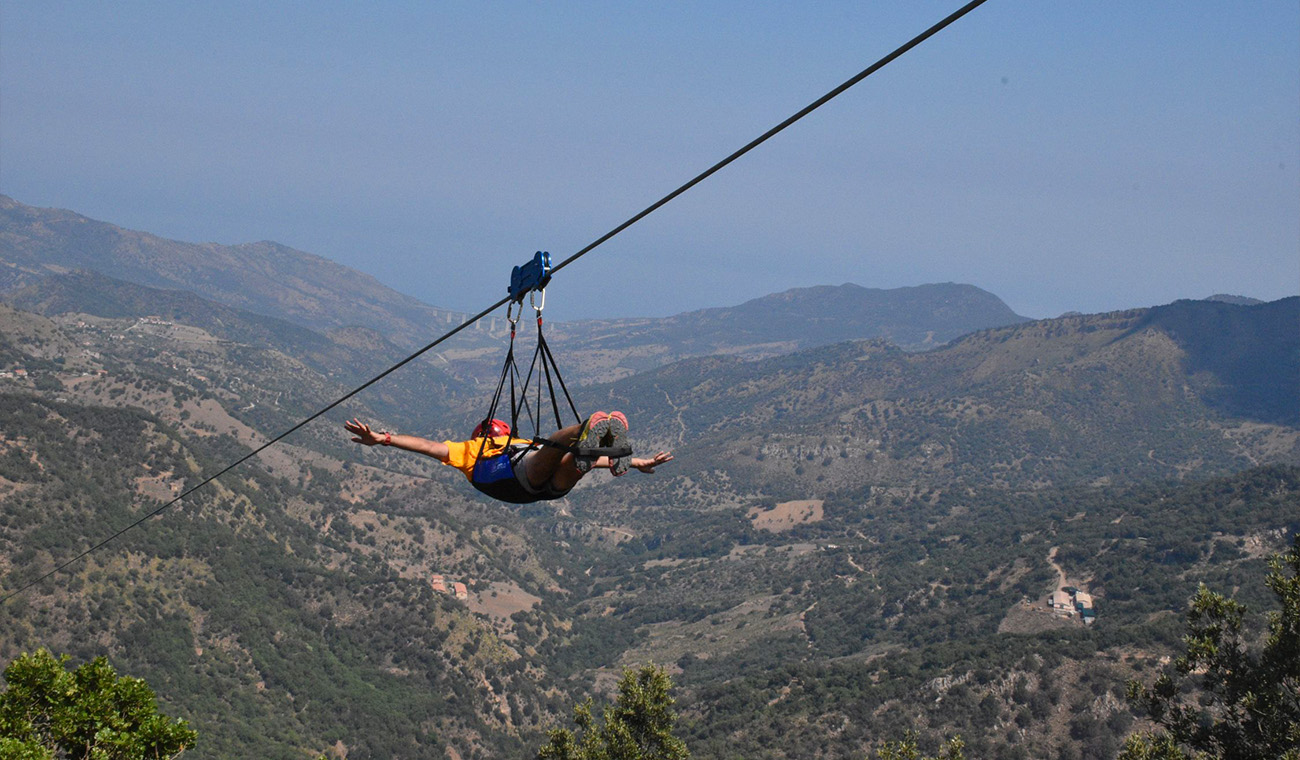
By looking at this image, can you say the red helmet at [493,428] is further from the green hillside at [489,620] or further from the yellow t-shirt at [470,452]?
the green hillside at [489,620]

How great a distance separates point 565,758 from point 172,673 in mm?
65937

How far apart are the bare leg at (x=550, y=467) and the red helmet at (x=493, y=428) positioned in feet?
3.73

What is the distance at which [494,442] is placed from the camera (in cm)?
1366

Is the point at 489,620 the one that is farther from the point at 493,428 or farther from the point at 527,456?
the point at 527,456

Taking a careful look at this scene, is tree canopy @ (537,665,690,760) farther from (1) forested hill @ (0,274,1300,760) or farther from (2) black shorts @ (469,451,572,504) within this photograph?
(1) forested hill @ (0,274,1300,760)

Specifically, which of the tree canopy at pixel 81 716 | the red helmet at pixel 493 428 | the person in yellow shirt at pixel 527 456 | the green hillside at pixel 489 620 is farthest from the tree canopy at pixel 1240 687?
the green hillside at pixel 489 620

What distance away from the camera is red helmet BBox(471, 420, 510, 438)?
13734 mm

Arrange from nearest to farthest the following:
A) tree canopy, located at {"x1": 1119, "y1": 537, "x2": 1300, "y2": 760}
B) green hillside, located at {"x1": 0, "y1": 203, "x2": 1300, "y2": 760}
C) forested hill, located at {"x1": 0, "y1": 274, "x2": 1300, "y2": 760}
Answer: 1. tree canopy, located at {"x1": 1119, "y1": 537, "x2": 1300, "y2": 760}
2. green hillside, located at {"x1": 0, "y1": 203, "x2": 1300, "y2": 760}
3. forested hill, located at {"x1": 0, "y1": 274, "x2": 1300, "y2": 760}

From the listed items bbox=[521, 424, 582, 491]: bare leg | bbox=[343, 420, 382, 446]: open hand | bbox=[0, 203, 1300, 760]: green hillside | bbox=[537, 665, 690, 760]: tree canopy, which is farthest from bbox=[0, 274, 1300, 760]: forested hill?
bbox=[343, 420, 382, 446]: open hand

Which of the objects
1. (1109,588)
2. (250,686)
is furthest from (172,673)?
(1109,588)

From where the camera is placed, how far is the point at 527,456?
12766 mm

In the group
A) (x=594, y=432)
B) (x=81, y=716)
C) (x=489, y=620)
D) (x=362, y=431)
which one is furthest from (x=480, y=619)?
(x=594, y=432)

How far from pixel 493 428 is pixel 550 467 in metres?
2.05

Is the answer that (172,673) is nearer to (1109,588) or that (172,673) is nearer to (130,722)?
(130,722)
